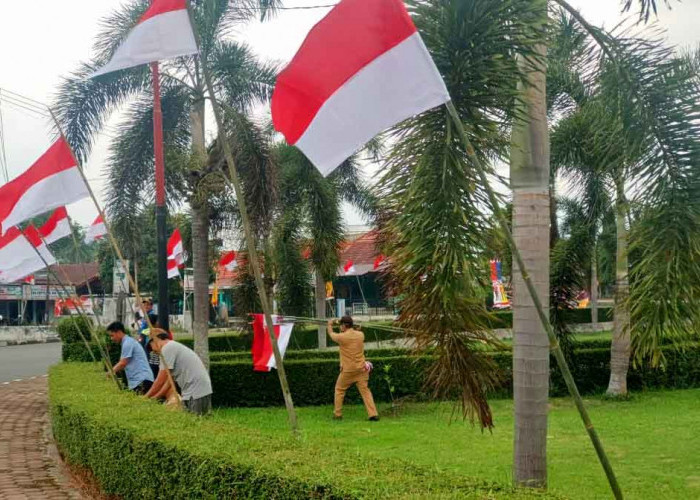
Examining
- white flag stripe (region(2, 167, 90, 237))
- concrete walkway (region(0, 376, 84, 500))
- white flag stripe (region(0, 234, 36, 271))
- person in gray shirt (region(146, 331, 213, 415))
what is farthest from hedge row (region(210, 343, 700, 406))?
white flag stripe (region(2, 167, 90, 237))

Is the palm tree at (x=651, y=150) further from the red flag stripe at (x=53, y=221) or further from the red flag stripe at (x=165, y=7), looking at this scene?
the red flag stripe at (x=53, y=221)

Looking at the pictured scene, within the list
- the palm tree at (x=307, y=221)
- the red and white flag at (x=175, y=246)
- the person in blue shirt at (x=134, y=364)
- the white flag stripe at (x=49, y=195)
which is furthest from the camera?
the red and white flag at (x=175, y=246)

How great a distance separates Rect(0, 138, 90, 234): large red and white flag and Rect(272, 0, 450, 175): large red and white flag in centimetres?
533

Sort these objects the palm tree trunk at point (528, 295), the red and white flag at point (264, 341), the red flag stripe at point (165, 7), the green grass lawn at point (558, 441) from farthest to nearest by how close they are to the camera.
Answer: the red and white flag at point (264, 341)
the green grass lawn at point (558, 441)
the red flag stripe at point (165, 7)
the palm tree trunk at point (528, 295)

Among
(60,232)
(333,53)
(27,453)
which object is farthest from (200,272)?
(333,53)

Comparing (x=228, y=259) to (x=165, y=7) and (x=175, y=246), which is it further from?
(x=165, y=7)

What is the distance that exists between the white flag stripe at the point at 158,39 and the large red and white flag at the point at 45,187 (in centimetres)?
316

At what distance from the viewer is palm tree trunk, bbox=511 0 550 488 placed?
222 inches

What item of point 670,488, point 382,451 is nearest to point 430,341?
point 670,488

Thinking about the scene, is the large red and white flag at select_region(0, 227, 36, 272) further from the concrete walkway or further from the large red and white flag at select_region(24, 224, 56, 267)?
the concrete walkway

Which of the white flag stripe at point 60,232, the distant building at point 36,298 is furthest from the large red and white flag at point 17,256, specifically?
the distant building at point 36,298

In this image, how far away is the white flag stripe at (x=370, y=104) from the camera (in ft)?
13.6

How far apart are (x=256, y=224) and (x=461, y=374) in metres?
9.95

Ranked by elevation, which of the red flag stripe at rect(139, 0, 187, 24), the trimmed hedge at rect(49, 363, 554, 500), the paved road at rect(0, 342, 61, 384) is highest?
the red flag stripe at rect(139, 0, 187, 24)
